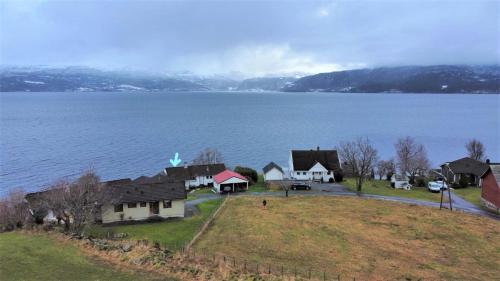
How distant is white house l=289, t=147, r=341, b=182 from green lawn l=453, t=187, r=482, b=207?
20026mm

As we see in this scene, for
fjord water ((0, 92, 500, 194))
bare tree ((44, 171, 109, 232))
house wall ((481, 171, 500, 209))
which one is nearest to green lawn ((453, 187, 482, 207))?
house wall ((481, 171, 500, 209))

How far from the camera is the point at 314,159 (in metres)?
72.1

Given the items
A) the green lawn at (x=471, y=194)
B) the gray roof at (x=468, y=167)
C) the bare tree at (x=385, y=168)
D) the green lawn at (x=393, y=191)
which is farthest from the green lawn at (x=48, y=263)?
Result: the bare tree at (x=385, y=168)

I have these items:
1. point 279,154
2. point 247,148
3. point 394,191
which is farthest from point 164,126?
point 394,191

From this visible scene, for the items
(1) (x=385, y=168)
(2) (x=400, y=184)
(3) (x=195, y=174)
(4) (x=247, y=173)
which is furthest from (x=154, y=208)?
(1) (x=385, y=168)

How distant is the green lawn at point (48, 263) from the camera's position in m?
21.1

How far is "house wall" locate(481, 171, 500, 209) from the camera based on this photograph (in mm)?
50500

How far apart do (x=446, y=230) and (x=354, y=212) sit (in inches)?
401

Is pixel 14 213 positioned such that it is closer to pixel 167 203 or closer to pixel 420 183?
pixel 167 203

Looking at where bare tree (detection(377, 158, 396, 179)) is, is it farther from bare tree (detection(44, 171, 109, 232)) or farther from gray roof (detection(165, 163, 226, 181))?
bare tree (detection(44, 171, 109, 232))

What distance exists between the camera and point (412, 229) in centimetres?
4009

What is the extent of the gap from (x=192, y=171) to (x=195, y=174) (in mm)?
960

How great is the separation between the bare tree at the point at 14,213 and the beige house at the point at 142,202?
356 inches

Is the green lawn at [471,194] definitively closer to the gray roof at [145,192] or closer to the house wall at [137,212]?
the house wall at [137,212]
